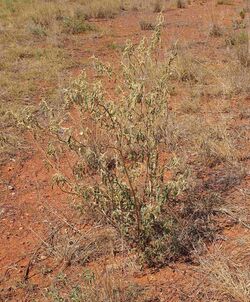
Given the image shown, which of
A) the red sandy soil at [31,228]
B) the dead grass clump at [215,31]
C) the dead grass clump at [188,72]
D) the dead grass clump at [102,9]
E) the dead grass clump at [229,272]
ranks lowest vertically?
the dead grass clump at [102,9]

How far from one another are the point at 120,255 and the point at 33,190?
4.51 feet

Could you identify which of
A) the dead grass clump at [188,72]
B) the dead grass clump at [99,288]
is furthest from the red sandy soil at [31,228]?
the dead grass clump at [188,72]

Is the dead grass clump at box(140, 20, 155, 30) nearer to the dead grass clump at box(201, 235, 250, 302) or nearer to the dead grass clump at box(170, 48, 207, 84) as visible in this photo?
the dead grass clump at box(170, 48, 207, 84)

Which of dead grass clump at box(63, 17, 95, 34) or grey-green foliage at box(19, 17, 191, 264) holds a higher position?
grey-green foliage at box(19, 17, 191, 264)

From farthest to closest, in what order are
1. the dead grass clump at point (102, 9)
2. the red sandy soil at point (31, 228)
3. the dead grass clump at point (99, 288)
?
the dead grass clump at point (102, 9)
the red sandy soil at point (31, 228)
the dead grass clump at point (99, 288)

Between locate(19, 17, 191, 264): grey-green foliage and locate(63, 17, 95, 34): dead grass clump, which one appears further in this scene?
locate(63, 17, 95, 34): dead grass clump

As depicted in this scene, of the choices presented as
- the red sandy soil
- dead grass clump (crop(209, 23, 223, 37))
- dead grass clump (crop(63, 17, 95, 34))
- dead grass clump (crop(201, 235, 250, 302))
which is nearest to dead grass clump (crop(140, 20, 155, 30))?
dead grass clump (crop(63, 17, 95, 34))

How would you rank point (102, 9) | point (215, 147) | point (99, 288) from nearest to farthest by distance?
point (99, 288) → point (215, 147) → point (102, 9)

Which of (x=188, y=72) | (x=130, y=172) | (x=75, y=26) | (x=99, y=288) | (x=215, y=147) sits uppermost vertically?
(x=130, y=172)

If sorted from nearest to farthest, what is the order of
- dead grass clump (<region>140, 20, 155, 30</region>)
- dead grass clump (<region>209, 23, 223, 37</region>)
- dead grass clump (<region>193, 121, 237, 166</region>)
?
1. dead grass clump (<region>193, 121, 237, 166</region>)
2. dead grass clump (<region>209, 23, 223, 37</region>)
3. dead grass clump (<region>140, 20, 155, 30</region>)

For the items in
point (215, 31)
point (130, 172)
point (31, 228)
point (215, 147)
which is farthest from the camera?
point (215, 31)

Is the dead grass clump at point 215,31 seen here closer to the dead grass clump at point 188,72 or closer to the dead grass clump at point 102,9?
the dead grass clump at point 188,72

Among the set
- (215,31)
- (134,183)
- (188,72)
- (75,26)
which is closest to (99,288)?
(134,183)

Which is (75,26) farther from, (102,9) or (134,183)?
(134,183)
